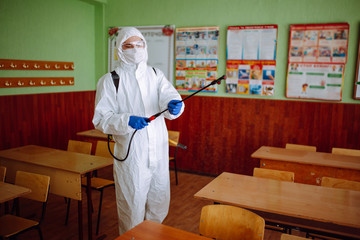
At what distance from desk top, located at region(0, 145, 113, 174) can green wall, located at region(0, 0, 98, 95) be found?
107 cm

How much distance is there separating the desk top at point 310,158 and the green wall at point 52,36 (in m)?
3.17

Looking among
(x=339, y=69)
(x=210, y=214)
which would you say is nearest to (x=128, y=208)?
(x=210, y=214)

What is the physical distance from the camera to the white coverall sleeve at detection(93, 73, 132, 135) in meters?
2.30

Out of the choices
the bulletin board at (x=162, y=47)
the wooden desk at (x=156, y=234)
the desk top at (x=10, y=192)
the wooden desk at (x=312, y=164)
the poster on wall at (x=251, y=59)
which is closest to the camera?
the wooden desk at (x=156, y=234)

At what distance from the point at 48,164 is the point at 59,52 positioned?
237 centimetres

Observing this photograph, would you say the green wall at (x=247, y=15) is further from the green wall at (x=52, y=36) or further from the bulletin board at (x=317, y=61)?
the green wall at (x=52, y=36)

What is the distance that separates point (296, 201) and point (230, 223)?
23.0 inches

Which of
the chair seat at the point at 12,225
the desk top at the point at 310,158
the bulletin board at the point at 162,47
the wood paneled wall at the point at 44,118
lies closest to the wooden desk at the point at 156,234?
the chair seat at the point at 12,225

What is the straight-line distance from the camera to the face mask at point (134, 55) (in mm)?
2447

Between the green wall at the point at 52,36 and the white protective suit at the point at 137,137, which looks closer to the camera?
the white protective suit at the point at 137,137

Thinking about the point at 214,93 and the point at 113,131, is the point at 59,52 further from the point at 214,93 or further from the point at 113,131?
the point at 113,131

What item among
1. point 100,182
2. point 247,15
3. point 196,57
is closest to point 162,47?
point 196,57

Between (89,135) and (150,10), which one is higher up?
(150,10)

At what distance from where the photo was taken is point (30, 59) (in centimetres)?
425
